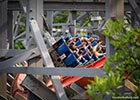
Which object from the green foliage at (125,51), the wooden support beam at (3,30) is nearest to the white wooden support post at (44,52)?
the wooden support beam at (3,30)

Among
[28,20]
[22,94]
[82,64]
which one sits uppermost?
[28,20]

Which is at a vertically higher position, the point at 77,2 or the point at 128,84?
the point at 77,2

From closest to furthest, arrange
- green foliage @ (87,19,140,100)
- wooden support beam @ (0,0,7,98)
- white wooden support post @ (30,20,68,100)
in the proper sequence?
green foliage @ (87,19,140,100), white wooden support post @ (30,20,68,100), wooden support beam @ (0,0,7,98)

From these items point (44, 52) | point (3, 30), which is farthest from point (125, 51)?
point (3, 30)

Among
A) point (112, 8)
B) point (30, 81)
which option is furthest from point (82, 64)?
point (112, 8)

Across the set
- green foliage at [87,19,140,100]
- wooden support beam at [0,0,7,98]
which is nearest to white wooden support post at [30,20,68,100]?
wooden support beam at [0,0,7,98]

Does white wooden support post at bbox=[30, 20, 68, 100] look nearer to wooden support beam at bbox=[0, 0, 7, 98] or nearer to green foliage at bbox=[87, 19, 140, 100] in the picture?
wooden support beam at bbox=[0, 0, 7, 98]

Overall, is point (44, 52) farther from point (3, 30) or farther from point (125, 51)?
point (125, 51)

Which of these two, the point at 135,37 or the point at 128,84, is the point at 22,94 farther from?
the point at 135,37

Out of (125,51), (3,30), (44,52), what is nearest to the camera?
(125,51)

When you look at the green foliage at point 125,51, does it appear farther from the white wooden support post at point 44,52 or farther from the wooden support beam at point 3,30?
the wooden support beam at point 3,30

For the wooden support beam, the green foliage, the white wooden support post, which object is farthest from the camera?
the wooden support beam

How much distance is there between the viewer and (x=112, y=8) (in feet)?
18.2

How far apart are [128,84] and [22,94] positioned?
370cm
